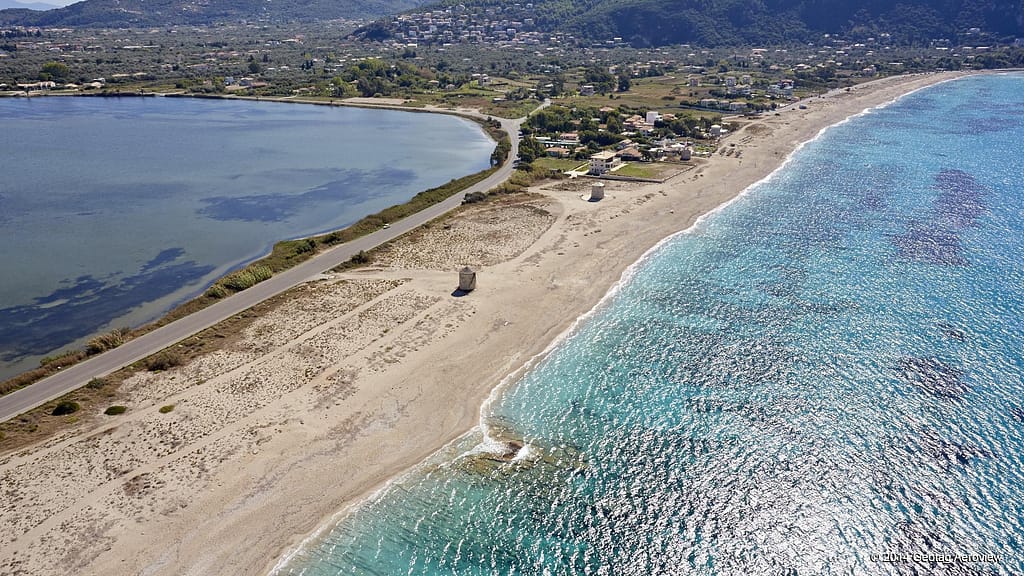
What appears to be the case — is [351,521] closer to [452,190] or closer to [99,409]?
[99,409]

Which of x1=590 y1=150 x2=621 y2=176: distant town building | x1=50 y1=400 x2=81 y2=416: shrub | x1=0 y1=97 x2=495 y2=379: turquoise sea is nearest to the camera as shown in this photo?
x1=50 y1=400 x2=81 y2=416: shrub

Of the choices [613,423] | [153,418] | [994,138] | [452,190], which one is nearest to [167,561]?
[153,418]

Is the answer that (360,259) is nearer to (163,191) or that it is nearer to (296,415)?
(296,415)

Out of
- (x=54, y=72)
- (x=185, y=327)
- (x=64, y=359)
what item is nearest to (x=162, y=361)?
(x=185, y=327)

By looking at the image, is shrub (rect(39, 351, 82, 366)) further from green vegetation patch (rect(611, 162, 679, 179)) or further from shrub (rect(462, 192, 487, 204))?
green vegetation patch (rect(611, 162, 679, 179))

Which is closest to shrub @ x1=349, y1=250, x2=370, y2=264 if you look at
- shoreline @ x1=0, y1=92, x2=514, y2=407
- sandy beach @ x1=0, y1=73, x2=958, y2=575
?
sandy beach @ x1=0, y1=73, x2=958, y2=575

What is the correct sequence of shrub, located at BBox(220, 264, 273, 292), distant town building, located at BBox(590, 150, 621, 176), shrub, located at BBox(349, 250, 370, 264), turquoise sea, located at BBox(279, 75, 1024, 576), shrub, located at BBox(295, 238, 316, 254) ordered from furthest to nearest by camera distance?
distant town building, located at BBox(590, 150, 621, 176)
shrub, located at BBox(295, 238, 316, 254)
shrub, located at BBox(349, 250, 370, 264)
shrub, located at BBox(220, 264, 273, 292)
turquoise sea, located at BBox(279, 75, 1024, 576)
